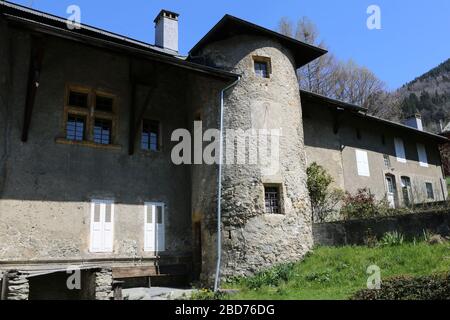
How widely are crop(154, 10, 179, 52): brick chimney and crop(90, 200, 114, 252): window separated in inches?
269

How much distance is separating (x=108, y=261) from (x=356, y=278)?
648 cm

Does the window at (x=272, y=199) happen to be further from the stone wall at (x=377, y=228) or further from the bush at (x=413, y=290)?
the bush at (x=413, y=290)

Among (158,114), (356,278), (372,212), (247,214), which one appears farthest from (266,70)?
(356,278)

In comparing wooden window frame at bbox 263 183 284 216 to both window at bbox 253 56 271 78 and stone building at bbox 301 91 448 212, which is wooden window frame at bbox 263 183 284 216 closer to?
window at bbox 253 56 271 78

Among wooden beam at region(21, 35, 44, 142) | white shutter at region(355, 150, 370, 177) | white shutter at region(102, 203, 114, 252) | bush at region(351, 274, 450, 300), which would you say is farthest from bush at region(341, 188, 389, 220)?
wooden beam at region(21, 35, 44, 142)

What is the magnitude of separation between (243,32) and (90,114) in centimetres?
536

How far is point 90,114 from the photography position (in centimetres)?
1216

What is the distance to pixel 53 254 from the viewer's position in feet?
34.8

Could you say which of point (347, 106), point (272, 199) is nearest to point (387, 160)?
point (347, 106)

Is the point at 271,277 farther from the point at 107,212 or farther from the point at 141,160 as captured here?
the point at 141,160

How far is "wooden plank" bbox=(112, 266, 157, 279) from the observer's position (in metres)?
11.3

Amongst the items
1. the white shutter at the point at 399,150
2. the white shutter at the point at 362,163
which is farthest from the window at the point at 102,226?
the white shutter at the point at 399,150

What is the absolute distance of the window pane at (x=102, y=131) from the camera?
1226 cm
